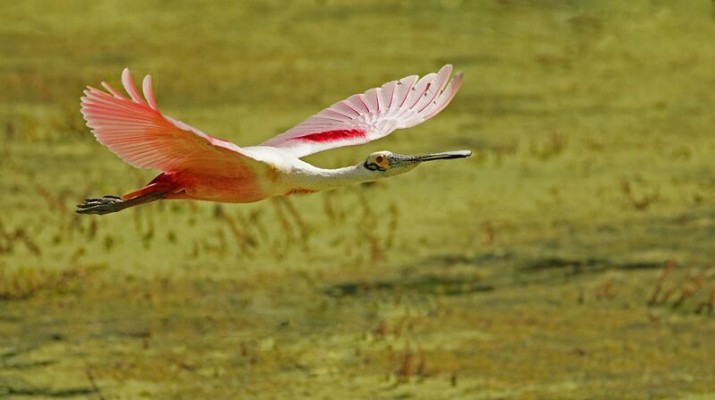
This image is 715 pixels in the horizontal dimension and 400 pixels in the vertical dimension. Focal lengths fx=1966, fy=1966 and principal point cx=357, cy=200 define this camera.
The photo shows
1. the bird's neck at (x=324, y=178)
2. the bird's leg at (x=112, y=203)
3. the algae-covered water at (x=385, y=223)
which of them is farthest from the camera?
the algae-covered water at (x=385, y=223)

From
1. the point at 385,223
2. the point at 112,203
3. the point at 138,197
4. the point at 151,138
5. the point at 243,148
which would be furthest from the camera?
the point at 385,223

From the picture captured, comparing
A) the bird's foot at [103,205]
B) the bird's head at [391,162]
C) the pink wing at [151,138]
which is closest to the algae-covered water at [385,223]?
the bird's foot at [103,205]

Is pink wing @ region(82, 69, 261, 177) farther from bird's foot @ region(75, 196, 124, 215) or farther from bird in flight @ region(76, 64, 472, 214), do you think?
bird's foot @ region(75, 196, 124, 215)

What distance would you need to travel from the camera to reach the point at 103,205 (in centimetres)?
435

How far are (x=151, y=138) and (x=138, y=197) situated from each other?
308mm

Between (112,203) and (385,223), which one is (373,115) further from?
(385,223)

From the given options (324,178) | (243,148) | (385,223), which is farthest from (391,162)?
(385,223)

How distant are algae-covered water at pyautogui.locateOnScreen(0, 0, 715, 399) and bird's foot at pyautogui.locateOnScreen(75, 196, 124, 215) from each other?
4.22 feet

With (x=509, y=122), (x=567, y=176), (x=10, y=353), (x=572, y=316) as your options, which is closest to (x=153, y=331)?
(x=10, y=353)

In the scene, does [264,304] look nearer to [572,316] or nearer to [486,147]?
[572,316]

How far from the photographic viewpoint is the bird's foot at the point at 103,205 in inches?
170

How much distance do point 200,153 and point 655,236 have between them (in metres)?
3.62

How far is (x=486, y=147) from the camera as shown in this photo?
28.0ft

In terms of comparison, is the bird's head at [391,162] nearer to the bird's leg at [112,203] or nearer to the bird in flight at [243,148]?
the bird in flight at [243,148]
